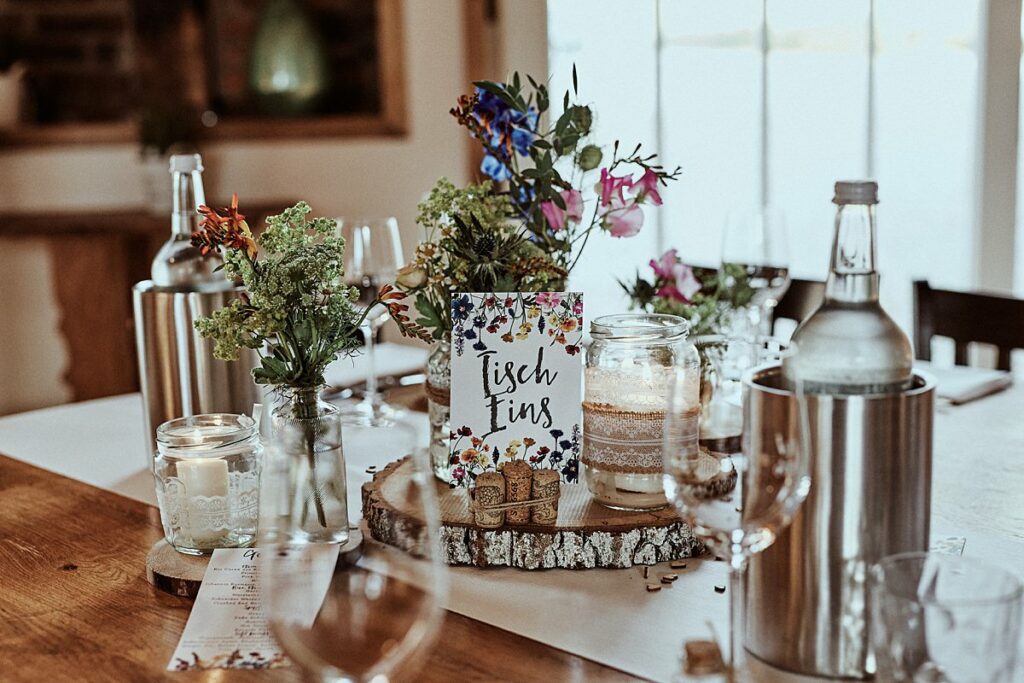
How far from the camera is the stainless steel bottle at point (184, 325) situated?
138cm

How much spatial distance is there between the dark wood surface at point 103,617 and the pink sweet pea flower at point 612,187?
488mm

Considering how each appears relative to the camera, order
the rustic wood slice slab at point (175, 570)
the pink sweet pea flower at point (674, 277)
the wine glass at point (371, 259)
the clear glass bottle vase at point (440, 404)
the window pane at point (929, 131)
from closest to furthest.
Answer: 1. the rustic wood slice slab at point (175, 570)
2. the clear glass bottle vase at point (440, 404)
3. the pink sweet pea flower at point (674, 277)
4. the wine glass at point (371, 259)
5. the window pane at point (929, 131)

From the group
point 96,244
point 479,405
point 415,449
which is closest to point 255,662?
point 415,449

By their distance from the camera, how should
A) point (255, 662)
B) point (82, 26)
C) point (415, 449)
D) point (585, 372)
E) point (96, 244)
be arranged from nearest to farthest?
1. point (415, 449)
2. point (255, 662)
3. point (585, 372)
4. point (96, 244)
5. point (82, 26)

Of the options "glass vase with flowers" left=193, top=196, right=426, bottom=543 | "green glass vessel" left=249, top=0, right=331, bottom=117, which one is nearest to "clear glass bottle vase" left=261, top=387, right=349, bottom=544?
"glass vase with flowers" left=193, top=196, right=426, bottom=543

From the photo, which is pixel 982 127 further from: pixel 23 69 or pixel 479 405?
pixel 23 69

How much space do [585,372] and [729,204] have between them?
2.02 meters

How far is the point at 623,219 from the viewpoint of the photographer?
1256mm

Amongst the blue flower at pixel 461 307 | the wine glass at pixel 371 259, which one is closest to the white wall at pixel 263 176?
the wine glass at pixel 371 259

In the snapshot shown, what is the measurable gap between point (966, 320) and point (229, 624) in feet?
4.91

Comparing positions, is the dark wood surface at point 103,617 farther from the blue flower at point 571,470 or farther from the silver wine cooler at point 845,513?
the blue flower at point 571,470

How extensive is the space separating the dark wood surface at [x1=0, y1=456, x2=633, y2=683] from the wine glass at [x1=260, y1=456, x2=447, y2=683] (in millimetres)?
176

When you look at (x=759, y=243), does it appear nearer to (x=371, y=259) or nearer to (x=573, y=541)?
(x=371, y=259)

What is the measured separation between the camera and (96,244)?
3314 millimetres
